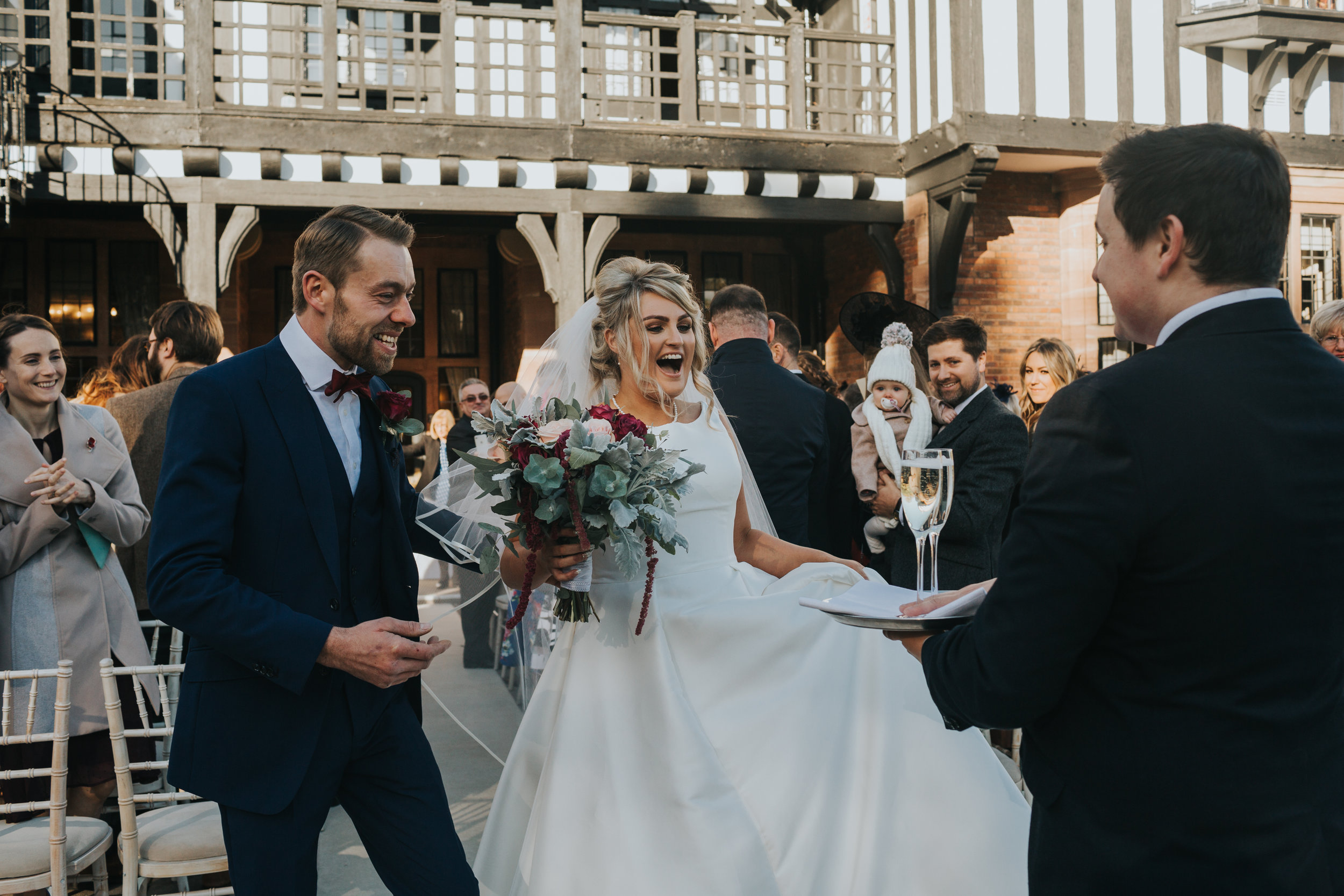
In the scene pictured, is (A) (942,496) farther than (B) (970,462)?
No

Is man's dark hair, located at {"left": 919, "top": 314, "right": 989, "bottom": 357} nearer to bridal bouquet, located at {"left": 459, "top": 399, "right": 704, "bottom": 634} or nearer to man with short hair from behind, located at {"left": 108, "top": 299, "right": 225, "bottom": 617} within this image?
bridal bouquet, located at {"left": 459, "top": 399, "right": 704, "bottom": 634}

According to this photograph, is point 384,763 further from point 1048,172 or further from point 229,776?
point 1048,172

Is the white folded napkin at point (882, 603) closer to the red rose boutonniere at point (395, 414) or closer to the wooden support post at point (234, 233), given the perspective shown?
the red rose boutonniere at point (395, 414)

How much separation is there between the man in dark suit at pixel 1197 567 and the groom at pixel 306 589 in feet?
3.81

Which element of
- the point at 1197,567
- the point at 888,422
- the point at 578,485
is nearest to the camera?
the point at 1197,567

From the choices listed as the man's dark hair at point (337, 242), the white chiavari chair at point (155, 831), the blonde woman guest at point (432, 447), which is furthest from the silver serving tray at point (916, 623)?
the blonde woman guest at point (432, 447)

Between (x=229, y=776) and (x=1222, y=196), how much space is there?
198 cm

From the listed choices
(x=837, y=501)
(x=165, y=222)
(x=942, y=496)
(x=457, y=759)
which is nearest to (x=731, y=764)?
(x=942, y=496)

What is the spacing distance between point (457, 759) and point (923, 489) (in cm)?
379

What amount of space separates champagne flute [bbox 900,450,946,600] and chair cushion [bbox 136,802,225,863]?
75.1 inches

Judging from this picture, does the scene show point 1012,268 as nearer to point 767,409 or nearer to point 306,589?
point 767,409

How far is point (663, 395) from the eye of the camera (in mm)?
3180

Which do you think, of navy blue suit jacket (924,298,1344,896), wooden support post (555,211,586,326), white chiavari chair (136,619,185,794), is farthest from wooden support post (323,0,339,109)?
navy blue suit jacket (924,298,1344,896)

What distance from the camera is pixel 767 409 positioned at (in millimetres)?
4602
